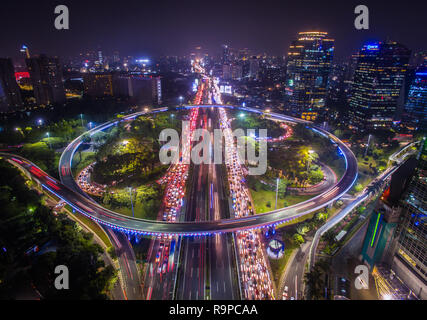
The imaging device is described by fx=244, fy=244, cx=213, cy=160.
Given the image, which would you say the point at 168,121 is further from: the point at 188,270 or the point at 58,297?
the point at 58,297

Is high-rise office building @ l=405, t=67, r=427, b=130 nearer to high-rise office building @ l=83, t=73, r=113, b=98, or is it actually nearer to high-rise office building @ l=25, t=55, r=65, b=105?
high-rise office building @ l=83, t=73, r=113, b=98

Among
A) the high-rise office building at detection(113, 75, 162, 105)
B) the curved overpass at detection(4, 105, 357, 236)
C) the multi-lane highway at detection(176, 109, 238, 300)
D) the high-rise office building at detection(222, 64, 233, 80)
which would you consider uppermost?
the high-rise office building at detection(222, 64, 233, 80)

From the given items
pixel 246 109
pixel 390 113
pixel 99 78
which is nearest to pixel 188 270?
pixel 246 109

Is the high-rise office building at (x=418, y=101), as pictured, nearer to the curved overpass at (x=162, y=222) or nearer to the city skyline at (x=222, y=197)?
the city skyline at (x=222, y=197)

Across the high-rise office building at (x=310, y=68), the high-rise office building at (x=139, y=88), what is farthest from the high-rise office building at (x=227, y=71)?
the high-rise office building at (x=310, y=68)

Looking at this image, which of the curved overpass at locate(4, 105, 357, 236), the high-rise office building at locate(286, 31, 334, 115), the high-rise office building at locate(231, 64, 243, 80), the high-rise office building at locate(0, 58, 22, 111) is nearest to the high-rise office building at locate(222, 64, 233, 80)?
the high-rise office building at locate(231, 64, 243, 80)

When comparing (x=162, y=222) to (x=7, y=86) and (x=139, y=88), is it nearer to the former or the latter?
(x=7, y=86)
